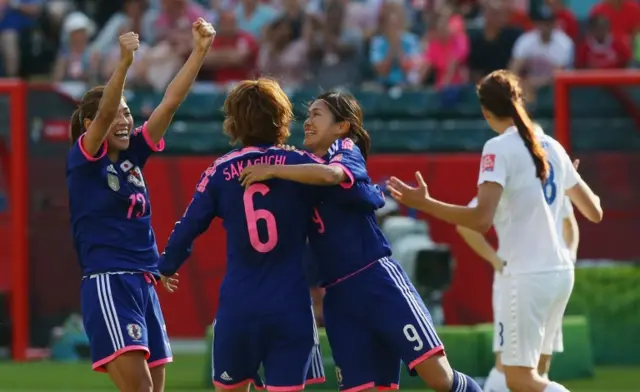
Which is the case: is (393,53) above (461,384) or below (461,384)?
above

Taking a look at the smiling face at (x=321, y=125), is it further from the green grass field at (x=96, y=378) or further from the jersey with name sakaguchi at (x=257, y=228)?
the green grass field at (x=96, y=378)

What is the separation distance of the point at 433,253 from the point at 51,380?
140 inches

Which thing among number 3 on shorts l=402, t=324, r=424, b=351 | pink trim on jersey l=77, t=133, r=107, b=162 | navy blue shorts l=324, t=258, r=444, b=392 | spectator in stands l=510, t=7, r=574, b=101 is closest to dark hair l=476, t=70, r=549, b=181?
navy blue shorts l=324, t=258, r=444, b=392

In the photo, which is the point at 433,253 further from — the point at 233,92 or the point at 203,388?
the point at 233,92

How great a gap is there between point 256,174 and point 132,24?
10.5 meters

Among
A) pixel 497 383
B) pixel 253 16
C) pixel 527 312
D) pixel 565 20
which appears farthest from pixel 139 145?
pixel 565 20

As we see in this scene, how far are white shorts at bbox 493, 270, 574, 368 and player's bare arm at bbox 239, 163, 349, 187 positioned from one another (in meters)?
1.40

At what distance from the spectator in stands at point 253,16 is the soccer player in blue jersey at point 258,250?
976 centimetres

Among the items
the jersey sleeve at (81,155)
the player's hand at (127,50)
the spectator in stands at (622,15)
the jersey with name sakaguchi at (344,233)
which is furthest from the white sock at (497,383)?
the spectator in stands at (622,15)

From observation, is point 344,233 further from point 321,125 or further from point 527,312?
point 527,312

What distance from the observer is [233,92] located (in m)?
6.59

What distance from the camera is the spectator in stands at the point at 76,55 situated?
1605 centimetres

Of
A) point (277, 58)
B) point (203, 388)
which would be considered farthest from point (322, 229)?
point (277, 58)

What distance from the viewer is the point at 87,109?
7066 mm
